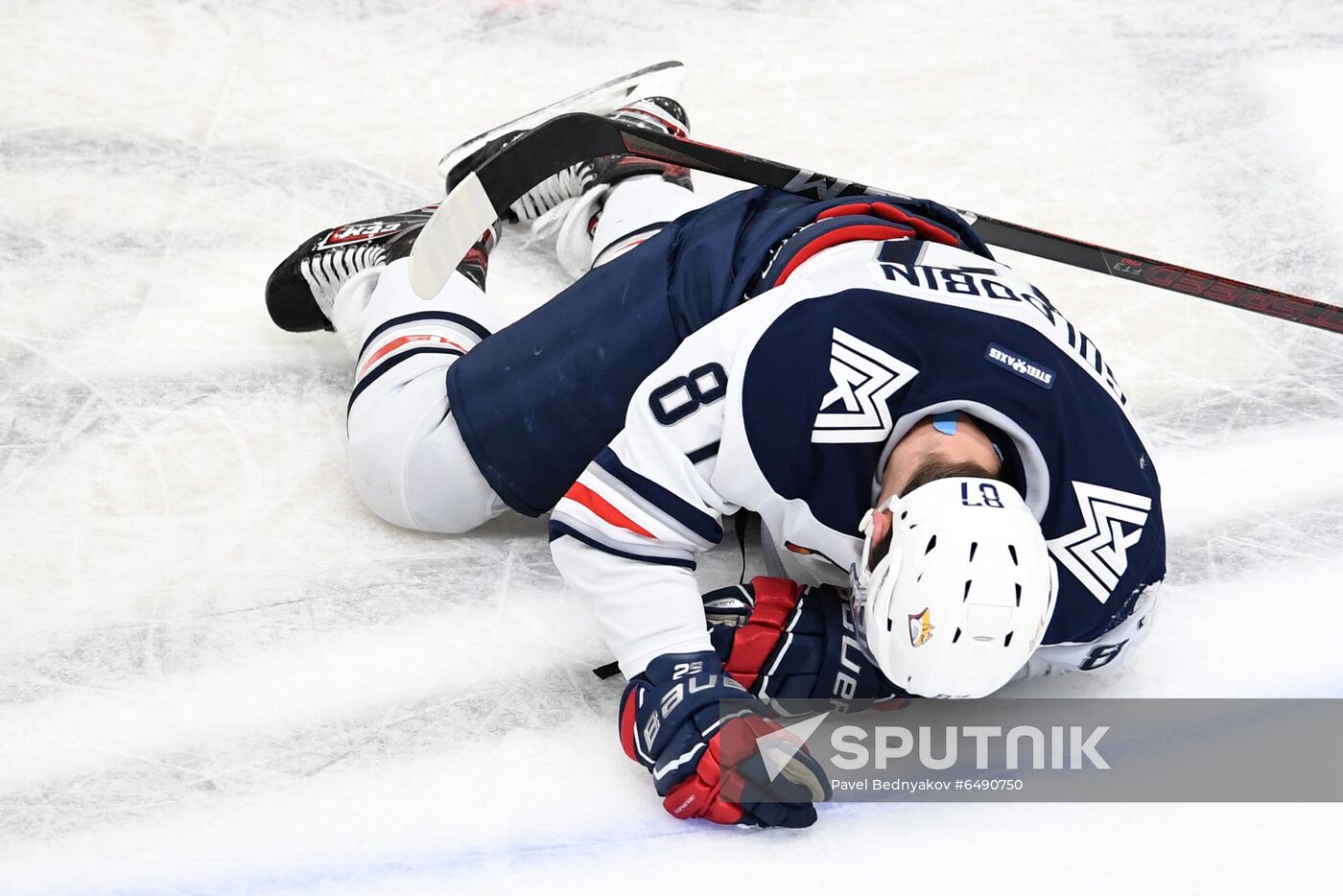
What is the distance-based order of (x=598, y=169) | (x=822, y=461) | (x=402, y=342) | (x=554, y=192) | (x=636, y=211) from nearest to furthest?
1. (x=822, y=461)
2. (x=402, y=342)
3. (x=636, y=211)
4. (x=598, y=169)
5. (x=554, y=192)

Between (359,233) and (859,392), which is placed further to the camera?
(359,233)

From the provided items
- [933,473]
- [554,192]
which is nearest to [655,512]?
[933,473]

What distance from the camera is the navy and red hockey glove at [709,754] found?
203 centimetres

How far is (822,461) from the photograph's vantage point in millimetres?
2004

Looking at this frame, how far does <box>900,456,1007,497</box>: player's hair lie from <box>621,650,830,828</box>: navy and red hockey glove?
0.38 metres

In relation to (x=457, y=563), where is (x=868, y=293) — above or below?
above

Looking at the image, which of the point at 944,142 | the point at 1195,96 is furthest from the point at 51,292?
the point at 1195,96

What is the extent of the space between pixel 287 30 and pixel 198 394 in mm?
1499

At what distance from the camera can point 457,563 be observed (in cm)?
258

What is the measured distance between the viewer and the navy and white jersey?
198 cm

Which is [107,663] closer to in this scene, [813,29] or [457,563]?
[457,563]

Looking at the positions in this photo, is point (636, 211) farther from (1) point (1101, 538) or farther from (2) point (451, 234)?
(1) point (1101, 538)

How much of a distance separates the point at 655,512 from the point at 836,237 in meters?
0.46

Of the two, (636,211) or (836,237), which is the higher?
(836,237)
